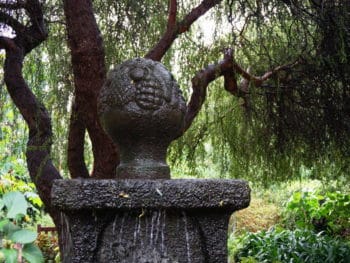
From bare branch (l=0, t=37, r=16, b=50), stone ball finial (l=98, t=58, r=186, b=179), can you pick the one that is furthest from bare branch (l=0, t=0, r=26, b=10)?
stone ball finial (l=98, t=58, r=186, b=179)

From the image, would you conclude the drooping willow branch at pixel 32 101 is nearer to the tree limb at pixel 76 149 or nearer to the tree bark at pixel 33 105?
the tree bark at pixel 33 105

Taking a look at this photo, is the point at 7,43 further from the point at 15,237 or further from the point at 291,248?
the point at 291,248

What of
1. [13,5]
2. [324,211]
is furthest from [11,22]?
[324,211]

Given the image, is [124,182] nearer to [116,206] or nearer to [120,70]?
[116,206]

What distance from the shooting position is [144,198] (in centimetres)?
135

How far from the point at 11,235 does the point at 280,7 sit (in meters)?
2.00

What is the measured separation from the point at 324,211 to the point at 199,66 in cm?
382

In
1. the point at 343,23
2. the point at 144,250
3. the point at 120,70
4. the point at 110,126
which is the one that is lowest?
the point at 144,250

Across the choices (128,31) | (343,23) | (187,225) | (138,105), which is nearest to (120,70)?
(138,105)

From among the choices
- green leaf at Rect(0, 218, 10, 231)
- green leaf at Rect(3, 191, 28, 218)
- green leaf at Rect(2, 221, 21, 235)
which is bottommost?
green leaf at Rect(2, 221, 21, 235)

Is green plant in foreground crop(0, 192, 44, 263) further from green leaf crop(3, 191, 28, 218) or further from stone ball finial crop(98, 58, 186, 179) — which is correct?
stone ball finial crop(98, 58, 186, 179)

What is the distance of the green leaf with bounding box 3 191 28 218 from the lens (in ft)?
3.14

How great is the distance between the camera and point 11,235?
0.94 m

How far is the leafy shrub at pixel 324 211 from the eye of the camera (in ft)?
20.2
